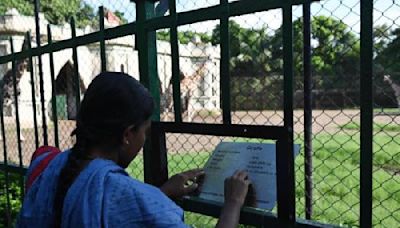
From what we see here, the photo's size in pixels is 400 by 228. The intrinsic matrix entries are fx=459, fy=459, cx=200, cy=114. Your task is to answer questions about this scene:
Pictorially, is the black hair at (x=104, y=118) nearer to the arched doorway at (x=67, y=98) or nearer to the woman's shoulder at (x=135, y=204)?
the woman's shoulder at (x=135, y=204)

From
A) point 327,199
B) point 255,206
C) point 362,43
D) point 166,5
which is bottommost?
point 327,199

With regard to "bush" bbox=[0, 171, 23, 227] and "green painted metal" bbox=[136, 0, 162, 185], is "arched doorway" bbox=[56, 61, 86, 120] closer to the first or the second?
"bush" bbox=[0, 171, 23, 227]

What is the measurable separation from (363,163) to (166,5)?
3.51ft

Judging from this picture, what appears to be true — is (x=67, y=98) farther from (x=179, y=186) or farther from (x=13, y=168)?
(x=179, y=186)

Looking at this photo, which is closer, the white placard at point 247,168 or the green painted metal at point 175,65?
the white placard at point 247,168

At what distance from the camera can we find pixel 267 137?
159cm

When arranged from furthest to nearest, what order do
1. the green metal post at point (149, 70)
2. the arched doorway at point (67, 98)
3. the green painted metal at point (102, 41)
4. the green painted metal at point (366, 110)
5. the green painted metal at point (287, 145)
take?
the arched doorway at point (67, 98)
the green painted metal at point (102, 41)
the green metal post at point (149, 70)
the green painted metal at point (287, 145)
the green painted metal at point (366, 110)

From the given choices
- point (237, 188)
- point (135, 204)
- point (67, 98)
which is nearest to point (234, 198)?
point (237, 188)

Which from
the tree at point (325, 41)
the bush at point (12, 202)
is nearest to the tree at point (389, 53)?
the tree at point (325, 41)

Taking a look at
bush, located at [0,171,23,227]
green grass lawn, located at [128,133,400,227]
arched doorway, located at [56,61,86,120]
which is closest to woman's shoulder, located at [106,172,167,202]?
green grass lawn, located at [128,133,400,227]

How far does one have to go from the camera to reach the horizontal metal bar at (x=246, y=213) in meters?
1.59

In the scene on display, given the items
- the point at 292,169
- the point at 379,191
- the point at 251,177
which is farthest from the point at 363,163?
the point at 379,191

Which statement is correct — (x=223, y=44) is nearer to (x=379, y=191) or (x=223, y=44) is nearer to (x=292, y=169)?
(x=292, y=169)

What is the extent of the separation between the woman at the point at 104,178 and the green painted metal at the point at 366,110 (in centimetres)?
63
